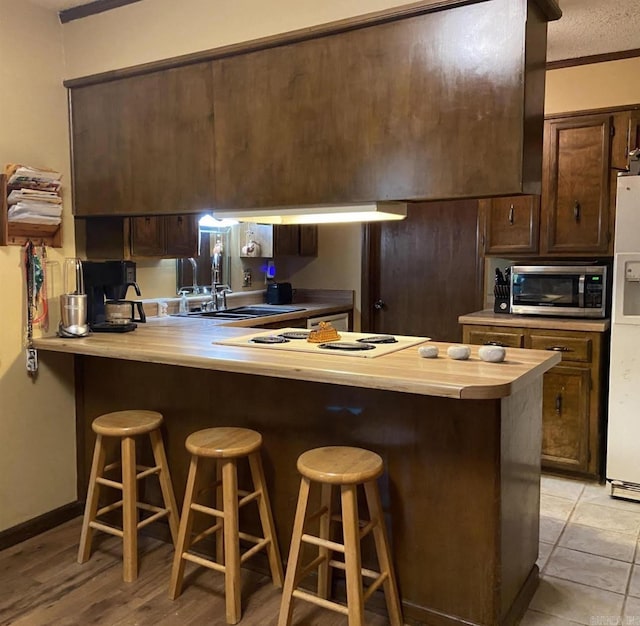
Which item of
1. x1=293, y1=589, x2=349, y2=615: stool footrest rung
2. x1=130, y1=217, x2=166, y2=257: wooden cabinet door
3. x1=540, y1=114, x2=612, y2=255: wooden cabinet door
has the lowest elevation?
x1=293, y1=589, x2=349, y2=615: stool footrest rung

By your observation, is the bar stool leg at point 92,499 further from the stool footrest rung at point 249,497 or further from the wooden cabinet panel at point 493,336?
the wooden cabinet panel at point 493,336

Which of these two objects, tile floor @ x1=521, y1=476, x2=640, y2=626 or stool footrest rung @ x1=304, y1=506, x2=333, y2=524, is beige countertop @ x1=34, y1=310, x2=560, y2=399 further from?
tile floor @ x1=521, y1=476, x2=640, y2=626

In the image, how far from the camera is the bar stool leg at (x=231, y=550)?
2.19 m

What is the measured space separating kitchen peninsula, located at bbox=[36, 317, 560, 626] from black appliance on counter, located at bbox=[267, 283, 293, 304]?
2313mm

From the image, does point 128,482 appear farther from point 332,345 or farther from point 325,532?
point 332,345

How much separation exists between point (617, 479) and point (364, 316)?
233 centimetres

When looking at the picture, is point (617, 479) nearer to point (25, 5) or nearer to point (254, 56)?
point (254, 56)

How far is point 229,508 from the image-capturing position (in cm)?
220

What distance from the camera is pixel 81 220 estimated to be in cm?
310

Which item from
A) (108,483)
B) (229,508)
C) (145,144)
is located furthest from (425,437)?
(145,144)

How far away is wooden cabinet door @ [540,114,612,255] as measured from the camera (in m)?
3.65

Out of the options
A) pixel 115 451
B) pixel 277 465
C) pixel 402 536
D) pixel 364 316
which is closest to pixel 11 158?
pixel 115 451

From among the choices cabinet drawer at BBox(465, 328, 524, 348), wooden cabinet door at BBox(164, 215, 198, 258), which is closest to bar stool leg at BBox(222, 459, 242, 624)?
wooden cabinet door at BBox(164, 215, 198, 258)

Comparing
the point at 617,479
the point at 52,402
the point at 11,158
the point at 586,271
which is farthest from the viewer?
the point at 586,271
